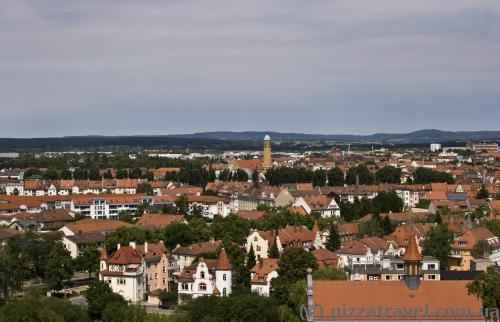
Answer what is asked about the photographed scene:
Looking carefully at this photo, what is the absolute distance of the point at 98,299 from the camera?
4628cm

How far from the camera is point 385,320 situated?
30.3 m

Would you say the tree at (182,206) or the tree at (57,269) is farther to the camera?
the tree at (182,206)

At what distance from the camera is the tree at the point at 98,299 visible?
45.8 metres

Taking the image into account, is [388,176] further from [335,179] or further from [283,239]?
[283,239]

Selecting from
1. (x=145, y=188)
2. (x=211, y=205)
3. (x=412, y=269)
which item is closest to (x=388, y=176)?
(x=145, y=188)

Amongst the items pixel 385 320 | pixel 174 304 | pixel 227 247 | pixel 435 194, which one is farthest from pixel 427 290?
pixel 435 194

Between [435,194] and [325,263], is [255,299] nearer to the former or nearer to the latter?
[325,263]

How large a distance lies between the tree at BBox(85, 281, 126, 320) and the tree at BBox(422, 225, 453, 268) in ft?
82.9

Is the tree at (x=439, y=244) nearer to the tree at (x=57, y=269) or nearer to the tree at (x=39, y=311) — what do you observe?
the tree at (x=57, y=269)

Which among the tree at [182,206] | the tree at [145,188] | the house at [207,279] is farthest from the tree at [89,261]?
the tree at [145,188]

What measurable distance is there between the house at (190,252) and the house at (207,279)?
6463mm

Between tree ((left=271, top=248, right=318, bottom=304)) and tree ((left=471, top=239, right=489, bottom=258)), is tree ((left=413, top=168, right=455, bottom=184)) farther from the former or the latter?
tree ((left=271, top=248, right=318, bottom=304))

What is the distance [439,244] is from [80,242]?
99.2ft

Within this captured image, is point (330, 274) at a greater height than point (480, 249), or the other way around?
point (330, 274)
